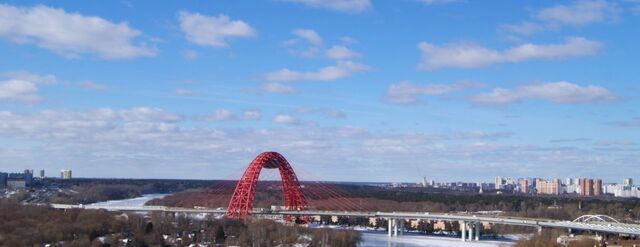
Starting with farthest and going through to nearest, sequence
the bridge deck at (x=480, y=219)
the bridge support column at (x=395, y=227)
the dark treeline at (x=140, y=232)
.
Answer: the bridge support column at (x=395, y=227)
the bridge deck at (x=480, y=219)
the dark treeline at (x=140, y=232)

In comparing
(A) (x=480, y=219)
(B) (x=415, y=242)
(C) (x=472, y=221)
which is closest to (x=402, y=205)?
(C) (x=472, y=221)

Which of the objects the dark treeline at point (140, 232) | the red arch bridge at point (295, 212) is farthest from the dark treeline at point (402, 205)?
the dark treeline at point (140, 232)

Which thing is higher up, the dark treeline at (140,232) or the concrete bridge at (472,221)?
the concrete bridge at (472,221)

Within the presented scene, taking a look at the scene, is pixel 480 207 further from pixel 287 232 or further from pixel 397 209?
pixel 287 232

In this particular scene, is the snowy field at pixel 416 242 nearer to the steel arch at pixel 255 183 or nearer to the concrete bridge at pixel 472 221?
the concrete bridge at pixel 472 221

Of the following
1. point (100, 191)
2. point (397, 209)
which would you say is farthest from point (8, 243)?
point (100, 191)

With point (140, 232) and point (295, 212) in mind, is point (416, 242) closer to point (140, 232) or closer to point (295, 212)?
point (295, 212)
